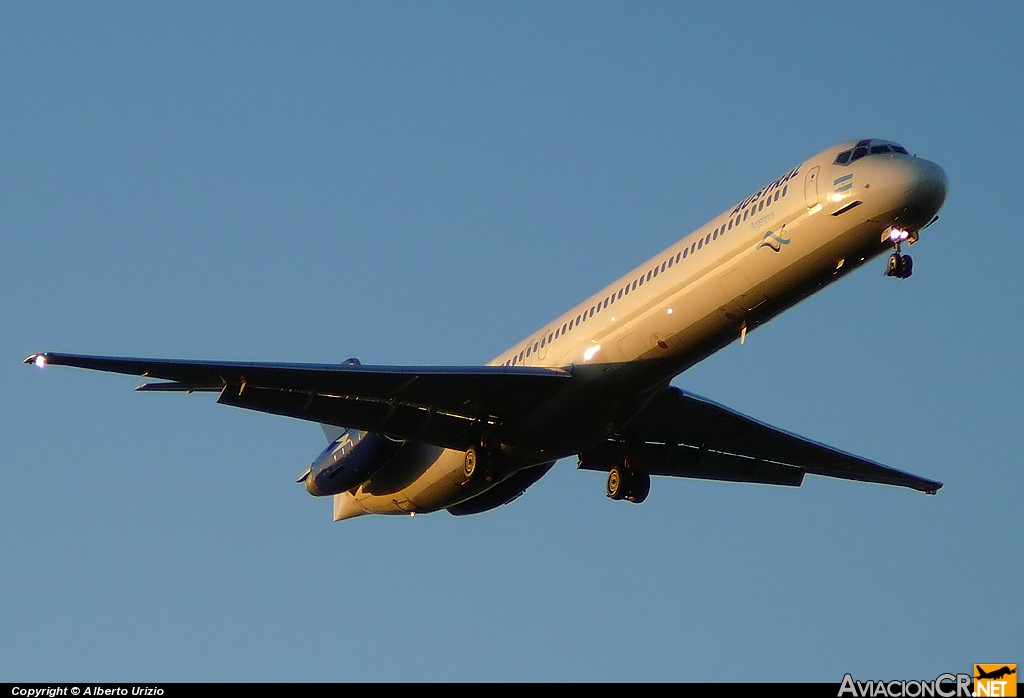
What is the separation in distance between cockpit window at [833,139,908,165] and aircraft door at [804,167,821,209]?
0.45m

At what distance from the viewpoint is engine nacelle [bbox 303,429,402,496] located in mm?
37500

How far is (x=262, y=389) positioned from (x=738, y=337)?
968 cm

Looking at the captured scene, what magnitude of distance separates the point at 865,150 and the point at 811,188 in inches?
51.0

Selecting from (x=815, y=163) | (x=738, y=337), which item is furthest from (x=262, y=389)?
(x=815, y=163)

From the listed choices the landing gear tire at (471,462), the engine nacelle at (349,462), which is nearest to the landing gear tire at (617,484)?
the landing gear tire at (471,462)

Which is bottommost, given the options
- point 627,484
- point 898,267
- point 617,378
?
point 627,484

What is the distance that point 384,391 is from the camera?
3412cm

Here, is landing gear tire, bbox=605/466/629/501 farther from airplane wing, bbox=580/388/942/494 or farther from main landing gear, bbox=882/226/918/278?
main landing gear, bbox=882/226/918/278

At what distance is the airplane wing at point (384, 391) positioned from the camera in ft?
107

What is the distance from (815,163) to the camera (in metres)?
31.6

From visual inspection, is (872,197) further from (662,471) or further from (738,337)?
(662,471)

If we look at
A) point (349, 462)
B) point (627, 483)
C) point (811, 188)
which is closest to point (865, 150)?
point (811, 188)

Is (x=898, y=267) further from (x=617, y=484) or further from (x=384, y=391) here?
(x=384, y=391)

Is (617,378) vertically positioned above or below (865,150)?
below
